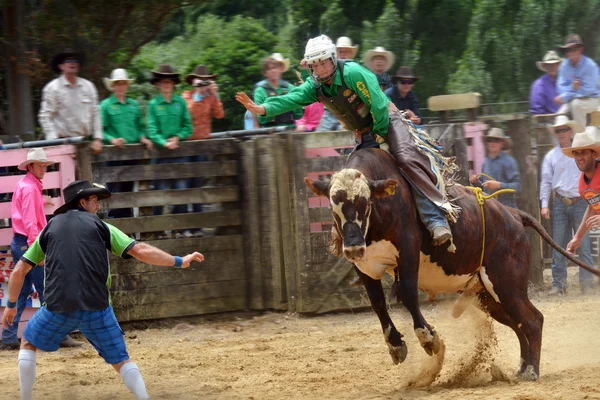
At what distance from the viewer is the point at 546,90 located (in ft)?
41.6

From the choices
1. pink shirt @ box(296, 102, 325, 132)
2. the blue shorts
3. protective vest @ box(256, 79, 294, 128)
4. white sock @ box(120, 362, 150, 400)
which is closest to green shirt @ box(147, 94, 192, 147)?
protective vest @ box(256, 79, 294, 128)

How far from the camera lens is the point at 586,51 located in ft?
53.1

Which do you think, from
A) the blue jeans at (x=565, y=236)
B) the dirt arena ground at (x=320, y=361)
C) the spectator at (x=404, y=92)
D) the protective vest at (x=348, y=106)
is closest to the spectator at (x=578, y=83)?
the blue jeans at (x=565, y=236)

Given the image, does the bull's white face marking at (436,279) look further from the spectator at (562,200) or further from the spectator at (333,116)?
the spectator at (562,200)

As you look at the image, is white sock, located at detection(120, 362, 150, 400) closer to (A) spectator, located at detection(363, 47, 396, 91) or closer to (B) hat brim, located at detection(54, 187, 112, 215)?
(B) hat brim, located at detection(54, 187, 112, 215)

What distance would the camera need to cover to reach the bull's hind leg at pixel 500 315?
781 cm

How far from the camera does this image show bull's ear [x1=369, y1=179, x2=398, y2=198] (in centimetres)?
682

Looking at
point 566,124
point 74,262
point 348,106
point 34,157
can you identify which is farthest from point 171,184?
point 566,124

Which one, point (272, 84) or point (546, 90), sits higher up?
point (272, 84)

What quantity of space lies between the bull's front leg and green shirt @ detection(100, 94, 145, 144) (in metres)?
3.81

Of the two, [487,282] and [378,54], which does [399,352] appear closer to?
[487,282]

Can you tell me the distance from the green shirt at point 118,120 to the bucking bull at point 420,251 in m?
3.63

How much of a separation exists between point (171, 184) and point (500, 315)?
3.96 metres

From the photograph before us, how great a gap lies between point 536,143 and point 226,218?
4.22 metres
